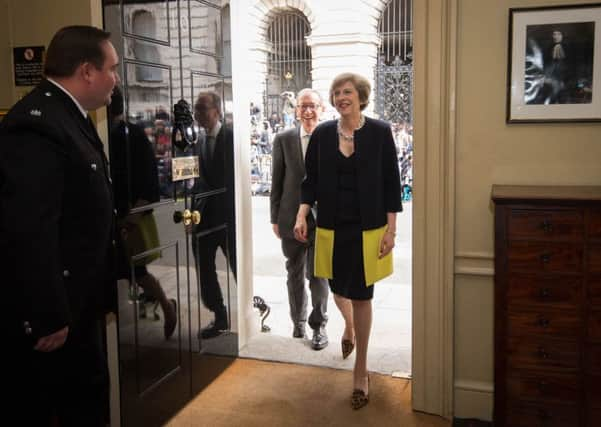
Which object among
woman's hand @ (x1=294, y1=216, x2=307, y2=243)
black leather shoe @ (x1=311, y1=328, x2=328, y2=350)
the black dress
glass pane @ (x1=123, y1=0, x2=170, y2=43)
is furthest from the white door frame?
glass pane @ (x1=123, y1=0, x2=170, y2=43)

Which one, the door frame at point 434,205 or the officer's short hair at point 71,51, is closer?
the officer's short hair at point 71,51

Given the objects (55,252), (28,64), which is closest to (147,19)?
(28,64)

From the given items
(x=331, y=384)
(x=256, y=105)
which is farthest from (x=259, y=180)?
(x=331, y=384)

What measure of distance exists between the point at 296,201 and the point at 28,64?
70.9 inches

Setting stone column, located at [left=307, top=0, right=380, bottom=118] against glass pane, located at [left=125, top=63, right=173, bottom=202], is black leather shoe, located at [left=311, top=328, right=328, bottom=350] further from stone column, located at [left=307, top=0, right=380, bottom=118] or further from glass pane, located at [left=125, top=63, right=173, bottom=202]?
stone column, located at [left=307, top=0, right=380, bottom=118]

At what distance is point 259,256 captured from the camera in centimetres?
714

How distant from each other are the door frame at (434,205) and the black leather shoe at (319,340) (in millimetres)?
972

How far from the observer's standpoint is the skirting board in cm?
286

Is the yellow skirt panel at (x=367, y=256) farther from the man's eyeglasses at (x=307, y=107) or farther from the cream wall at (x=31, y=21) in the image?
the cream wall at (x=31, y=21)

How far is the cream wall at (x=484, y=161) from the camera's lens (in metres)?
2.64

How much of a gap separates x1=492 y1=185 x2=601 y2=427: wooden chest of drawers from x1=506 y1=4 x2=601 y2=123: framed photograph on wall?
378mm

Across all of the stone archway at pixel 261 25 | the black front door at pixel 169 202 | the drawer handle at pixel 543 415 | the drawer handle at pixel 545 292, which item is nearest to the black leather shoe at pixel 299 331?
the black front door at pixel 169 202

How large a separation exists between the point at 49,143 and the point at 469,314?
6.57 feet

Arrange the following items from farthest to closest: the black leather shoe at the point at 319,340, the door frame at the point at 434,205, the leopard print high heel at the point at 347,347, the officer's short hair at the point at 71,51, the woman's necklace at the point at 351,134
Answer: the black leather shoe at the point at 319,340
the leopard print high heel at the point at 347,347
the woman's necklace at the point at 351,134
the door frame at the point at 434,205
the officer's short hair at the point at 71,51
